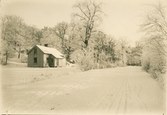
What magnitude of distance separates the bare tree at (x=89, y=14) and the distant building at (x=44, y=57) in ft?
2.35

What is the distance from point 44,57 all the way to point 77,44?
0.70 m

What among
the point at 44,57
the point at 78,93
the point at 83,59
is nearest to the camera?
the point at 78,93

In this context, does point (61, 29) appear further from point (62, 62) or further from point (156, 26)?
point (156, 26)

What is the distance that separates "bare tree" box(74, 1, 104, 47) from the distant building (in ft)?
2.35

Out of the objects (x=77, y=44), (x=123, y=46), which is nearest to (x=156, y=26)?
(x=123, y=46)

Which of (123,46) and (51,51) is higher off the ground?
(123,46)

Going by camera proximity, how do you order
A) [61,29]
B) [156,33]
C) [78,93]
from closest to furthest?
[78,93] → [156,33] → [61,29]

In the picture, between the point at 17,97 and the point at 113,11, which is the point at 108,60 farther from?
the point at 17,97

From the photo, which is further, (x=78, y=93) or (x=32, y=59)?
(x=32, y=59)

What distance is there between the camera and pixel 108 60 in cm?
440

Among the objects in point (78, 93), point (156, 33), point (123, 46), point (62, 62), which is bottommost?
point (78, 93)

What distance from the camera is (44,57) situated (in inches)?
138

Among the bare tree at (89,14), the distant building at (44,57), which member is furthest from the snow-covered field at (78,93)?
the bare tree at (89,14)

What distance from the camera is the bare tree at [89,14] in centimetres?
319
